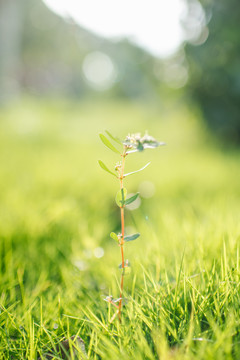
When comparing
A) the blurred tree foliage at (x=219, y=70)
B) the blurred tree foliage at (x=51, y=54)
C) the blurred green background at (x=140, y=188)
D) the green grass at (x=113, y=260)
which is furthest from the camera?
the blurred tree foliage at (x=51, y=54)

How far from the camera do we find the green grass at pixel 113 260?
0.77 metres

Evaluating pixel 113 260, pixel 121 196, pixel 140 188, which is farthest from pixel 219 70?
pixel 121 196

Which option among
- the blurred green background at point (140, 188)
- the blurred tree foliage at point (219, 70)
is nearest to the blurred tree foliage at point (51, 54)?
the blurred green background at point (140, 188)

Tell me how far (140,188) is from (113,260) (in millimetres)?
1529

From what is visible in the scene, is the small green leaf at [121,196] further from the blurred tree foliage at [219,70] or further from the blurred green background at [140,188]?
the blurred tree foliage at [219,70]

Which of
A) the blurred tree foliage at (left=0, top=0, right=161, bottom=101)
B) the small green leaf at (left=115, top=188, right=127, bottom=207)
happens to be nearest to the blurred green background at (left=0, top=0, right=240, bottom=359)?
the small green leaf at (left=115, top=188, right=127, bottom=207)

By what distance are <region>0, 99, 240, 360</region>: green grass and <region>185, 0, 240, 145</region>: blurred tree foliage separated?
1.44m

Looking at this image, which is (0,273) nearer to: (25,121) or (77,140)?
(77,140)

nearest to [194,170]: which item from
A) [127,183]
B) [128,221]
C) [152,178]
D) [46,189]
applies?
[152,178]

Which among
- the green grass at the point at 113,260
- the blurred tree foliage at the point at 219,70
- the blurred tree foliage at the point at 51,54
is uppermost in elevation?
the blurred tree foliage at the point at 51,54

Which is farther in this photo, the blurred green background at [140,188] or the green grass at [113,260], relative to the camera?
the blurred green background at [140,188]

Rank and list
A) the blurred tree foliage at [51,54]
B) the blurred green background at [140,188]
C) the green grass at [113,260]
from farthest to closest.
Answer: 1. the blurred tree foliage at [51,54]
2. the blurred green background at [140,188]
3. the green grass at [113,260]

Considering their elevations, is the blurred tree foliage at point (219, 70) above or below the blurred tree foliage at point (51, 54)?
below

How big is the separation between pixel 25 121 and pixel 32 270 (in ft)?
21.1
